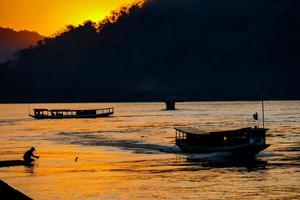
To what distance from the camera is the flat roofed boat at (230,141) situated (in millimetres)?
79812

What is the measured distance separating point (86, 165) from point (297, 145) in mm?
38198

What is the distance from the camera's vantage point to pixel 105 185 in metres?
61.9

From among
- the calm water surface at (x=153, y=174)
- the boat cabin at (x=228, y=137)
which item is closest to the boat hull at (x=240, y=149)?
the boat cabin at (x=228, y=137)

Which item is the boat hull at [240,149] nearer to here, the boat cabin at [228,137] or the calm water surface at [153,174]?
the boat cabin at [228,137]

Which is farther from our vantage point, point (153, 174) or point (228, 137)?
point (228, 137)

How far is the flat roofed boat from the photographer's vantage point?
79.8 meters

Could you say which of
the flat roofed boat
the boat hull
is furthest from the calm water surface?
the flat roofed boat

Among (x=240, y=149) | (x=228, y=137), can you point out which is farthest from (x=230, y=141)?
(x=240, y=149)

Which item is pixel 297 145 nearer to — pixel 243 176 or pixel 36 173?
pixel 243 176

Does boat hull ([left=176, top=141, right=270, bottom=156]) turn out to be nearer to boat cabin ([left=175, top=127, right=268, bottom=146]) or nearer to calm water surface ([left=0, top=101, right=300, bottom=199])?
boat cabin ([left=175, top=127, right=268, bottom=146])

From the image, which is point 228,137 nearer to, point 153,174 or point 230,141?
point 230,141

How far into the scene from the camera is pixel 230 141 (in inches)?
3226

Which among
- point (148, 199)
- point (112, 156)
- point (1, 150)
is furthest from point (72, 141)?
point (148, 199)

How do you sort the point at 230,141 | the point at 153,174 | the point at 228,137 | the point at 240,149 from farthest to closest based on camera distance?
1. the point at 228,137
2. the point at 230,141
3. the point at 240,149
4. the point at 153,174
